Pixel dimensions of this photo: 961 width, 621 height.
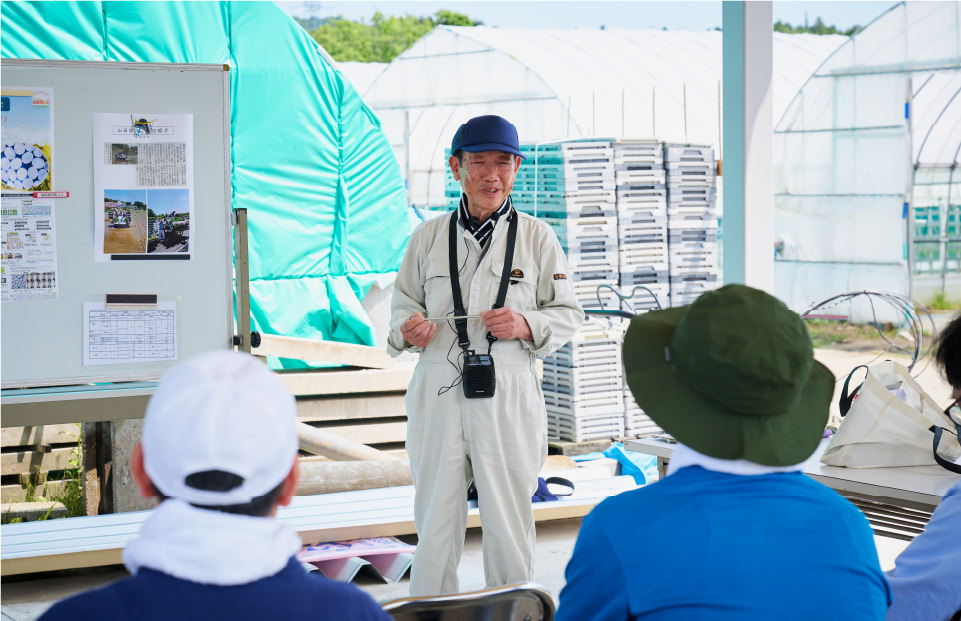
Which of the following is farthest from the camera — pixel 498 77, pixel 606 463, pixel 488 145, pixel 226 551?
pixel 498 77

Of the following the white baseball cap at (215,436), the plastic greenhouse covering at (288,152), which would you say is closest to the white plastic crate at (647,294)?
the plastic greenhouse covering at (288,152)

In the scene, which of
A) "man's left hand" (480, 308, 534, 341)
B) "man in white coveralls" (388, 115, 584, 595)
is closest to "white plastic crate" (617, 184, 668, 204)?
"man in white coveralls" (388, 115, 584, 595)

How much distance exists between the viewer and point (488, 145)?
3.69m

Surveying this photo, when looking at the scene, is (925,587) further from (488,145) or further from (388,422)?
(388,422)

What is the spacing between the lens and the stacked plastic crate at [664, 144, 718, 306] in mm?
8242

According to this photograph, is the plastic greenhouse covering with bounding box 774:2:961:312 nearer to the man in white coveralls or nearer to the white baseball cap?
the man in white coveralls

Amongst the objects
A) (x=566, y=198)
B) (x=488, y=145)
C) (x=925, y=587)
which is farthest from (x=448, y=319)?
(x=566, y=198)

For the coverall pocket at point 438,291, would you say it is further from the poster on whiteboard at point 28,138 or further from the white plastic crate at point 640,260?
the white plastic crate at point 640,260

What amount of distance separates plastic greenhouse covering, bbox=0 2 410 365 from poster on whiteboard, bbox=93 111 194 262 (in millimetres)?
3532

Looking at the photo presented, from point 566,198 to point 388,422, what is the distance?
2391 mm

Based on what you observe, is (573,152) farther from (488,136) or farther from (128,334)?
(128,334)

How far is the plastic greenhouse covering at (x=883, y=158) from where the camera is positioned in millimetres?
13555

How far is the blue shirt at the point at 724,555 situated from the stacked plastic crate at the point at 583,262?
5.89 m

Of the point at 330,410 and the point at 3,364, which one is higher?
the point at 3,364
